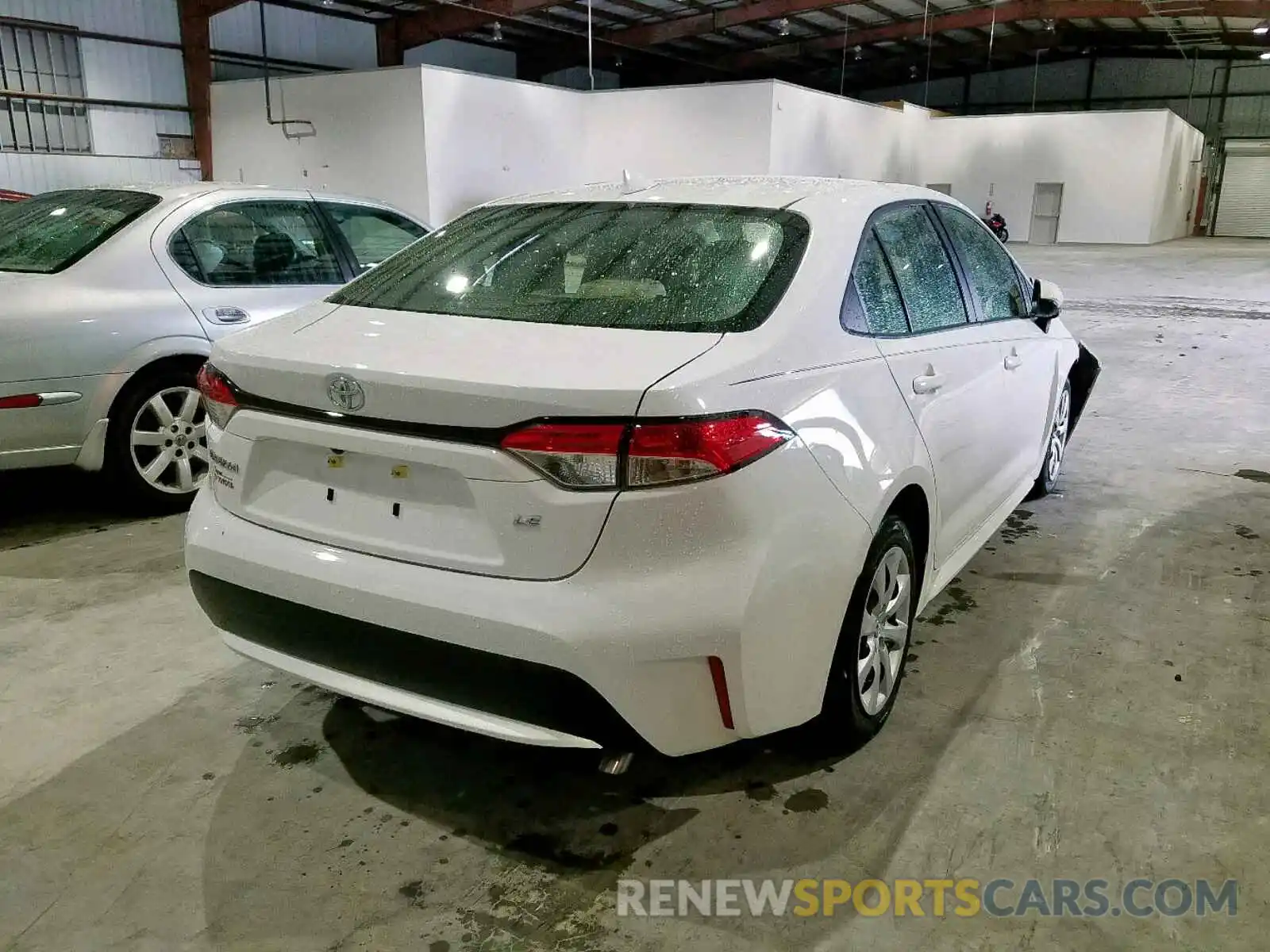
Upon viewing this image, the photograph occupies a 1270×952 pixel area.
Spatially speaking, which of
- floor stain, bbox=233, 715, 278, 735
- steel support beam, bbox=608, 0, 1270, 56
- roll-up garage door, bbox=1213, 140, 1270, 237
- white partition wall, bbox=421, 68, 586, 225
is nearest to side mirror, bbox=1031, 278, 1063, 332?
floor stain, bbox=233, 715, 278, 735

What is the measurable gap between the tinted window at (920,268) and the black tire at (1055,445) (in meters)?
1.40

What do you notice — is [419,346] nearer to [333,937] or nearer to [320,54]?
[333,937]

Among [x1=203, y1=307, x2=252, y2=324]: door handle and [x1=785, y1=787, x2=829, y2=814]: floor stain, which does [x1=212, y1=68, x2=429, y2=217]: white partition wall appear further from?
[x1=785, y1=787, x2=829, y2=814]: floor stain

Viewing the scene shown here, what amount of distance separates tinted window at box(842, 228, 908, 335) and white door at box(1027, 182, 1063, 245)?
83.1ft

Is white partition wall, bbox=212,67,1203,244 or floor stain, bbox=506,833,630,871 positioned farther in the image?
white partition wall, bbox=212,67,1203,244

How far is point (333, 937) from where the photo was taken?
1748 millimetres

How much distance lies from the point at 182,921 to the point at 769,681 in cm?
117

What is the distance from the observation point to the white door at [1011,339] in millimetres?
2988

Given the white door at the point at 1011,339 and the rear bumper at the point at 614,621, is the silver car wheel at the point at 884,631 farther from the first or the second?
the white door at the point at 1011,339

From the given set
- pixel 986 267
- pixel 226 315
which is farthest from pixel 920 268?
pixel 226 315

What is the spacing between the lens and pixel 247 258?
424 centimetres

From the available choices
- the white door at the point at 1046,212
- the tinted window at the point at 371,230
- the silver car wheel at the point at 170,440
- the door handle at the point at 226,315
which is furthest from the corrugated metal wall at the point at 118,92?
the white door at the point at 1046,212

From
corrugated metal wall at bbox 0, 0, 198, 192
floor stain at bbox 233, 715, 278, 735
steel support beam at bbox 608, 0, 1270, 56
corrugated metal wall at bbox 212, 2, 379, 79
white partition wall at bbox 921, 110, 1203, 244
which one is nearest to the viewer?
floor stain at bbox 233, 715, 278, 735

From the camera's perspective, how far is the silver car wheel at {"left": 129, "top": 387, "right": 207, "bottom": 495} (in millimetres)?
3838
